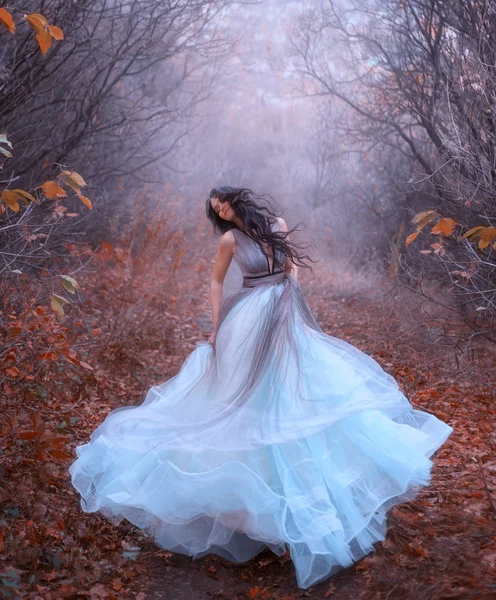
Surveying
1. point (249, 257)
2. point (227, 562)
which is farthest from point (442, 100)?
point (227, 562)

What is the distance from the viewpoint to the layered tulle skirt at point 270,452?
3998 millimetres

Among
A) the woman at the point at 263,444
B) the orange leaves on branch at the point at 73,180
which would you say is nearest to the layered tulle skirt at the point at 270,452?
the woman at the point at 263,444

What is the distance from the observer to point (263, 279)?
5125 mm

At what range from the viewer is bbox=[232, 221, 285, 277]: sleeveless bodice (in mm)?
5133

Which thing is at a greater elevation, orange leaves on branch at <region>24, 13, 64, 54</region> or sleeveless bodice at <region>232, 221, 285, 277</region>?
orange leaves on branch at <region>24, 13, 64, 54</region>

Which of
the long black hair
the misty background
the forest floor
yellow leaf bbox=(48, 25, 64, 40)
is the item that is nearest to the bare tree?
the misty background

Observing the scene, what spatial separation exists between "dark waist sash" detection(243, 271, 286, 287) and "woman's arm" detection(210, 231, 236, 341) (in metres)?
0.19

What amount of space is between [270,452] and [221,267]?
5.23 feet

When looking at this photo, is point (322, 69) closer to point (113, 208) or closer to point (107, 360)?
point (113, 208)

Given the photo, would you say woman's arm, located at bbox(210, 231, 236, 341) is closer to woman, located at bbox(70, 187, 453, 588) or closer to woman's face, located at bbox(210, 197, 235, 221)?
woman, located at bbox(70, 187, 453, 588)

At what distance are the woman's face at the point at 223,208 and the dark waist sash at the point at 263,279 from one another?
505 mm

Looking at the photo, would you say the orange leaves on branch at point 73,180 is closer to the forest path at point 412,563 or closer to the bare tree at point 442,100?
the bare tree at point 442,100

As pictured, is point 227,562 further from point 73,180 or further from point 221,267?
point 73,180

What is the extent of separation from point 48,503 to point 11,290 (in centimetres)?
235
